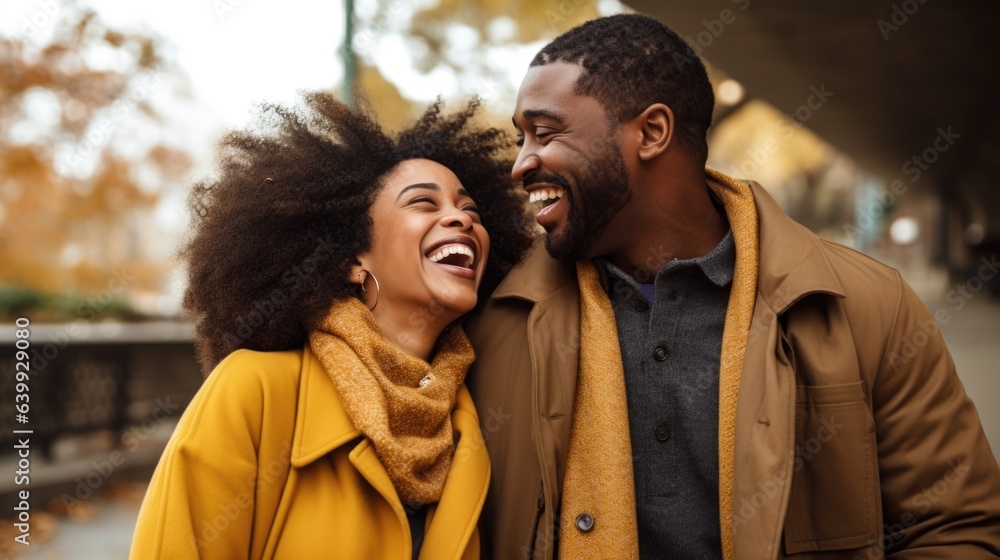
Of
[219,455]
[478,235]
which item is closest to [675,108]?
[478,235]

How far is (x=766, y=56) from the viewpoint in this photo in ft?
33.1

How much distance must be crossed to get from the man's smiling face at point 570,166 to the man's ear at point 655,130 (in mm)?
118

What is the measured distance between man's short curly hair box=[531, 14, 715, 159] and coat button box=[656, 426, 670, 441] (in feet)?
3.60

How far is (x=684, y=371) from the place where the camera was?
2838 millimetres

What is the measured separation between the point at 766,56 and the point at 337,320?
28.6 feet

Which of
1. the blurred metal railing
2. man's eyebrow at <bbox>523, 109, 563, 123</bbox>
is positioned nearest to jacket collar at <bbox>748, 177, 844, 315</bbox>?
man's eyebrow at <bbox>523, 109, 563, 123</bbox>

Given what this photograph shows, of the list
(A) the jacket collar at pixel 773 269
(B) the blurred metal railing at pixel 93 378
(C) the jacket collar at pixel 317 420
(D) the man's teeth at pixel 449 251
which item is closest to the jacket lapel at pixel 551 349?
(A) the jacket collar at pixel 773 269

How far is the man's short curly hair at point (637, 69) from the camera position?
10.1 feet

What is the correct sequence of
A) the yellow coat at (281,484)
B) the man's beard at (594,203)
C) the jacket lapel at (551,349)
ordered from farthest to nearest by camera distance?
the man's beard at (594,203) → the jacket lapel at (551,349) → the yellow coat at (281,484)

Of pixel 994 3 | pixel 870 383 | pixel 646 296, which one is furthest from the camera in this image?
pixel 994 3

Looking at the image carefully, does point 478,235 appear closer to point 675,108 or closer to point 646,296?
point 646,296

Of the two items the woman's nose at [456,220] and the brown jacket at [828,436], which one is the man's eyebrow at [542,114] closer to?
the woman's nose at [456,220]

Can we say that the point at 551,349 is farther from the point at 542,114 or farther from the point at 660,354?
the point at 542,114

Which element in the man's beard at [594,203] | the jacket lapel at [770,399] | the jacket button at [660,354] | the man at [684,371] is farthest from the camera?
the man's beard at [594,203]
